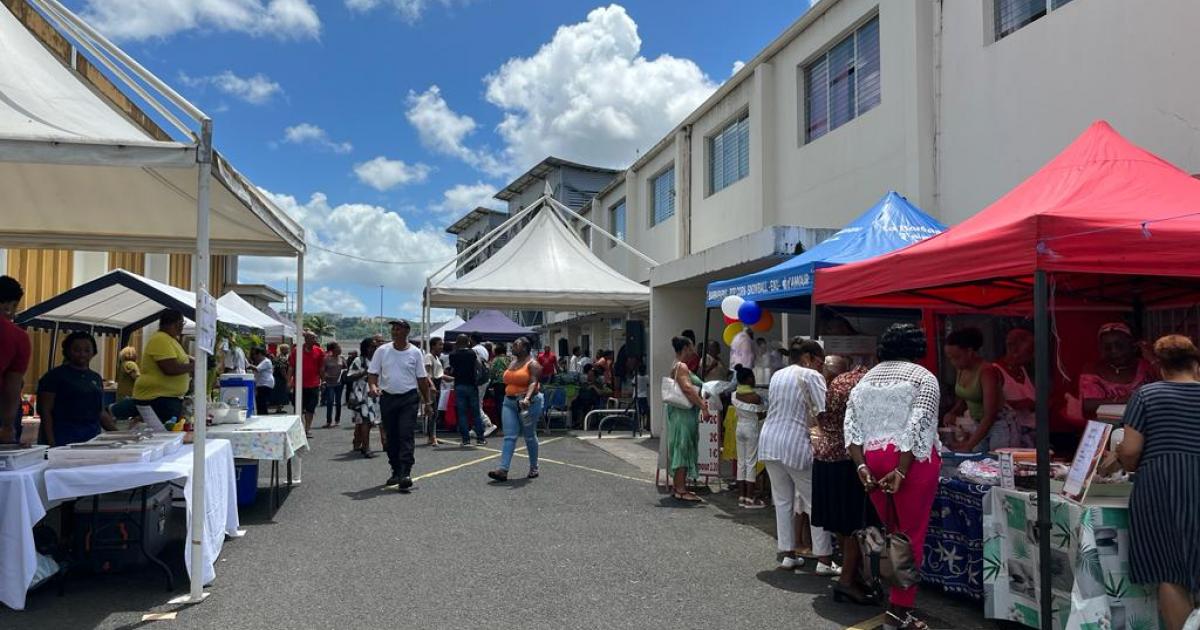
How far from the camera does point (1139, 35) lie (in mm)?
6852

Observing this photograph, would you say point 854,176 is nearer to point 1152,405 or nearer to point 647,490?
point 647,490

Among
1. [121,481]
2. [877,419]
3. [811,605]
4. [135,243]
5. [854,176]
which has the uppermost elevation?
[854,176]

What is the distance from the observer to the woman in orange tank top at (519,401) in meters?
8.95

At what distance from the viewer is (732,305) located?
28.6ft

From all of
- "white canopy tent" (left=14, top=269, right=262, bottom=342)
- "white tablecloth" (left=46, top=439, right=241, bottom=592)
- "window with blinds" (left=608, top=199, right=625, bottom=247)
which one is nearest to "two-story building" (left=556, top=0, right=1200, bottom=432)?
"white tablecloth" (left=46, top=439, right=241, bottom=592)

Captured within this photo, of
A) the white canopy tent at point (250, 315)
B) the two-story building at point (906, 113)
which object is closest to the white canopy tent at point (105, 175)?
the two-story building at point (906, 113)

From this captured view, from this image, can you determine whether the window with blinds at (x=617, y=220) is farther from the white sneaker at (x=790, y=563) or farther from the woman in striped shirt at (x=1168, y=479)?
the woman in striped shirt at (x=1168, y=479)

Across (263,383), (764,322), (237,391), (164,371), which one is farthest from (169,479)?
(263,383)

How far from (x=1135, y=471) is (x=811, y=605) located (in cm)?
201

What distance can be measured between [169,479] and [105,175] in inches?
125

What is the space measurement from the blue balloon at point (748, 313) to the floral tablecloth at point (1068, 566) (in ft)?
13.6

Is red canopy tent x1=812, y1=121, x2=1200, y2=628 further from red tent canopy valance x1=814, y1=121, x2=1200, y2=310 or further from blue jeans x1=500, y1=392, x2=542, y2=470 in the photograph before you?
blue jeans x1=500, y1=392, x2=542, y2=470

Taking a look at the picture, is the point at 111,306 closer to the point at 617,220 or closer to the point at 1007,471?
the point at 1007,471

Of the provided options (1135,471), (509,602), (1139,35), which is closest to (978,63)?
(1139,35)
